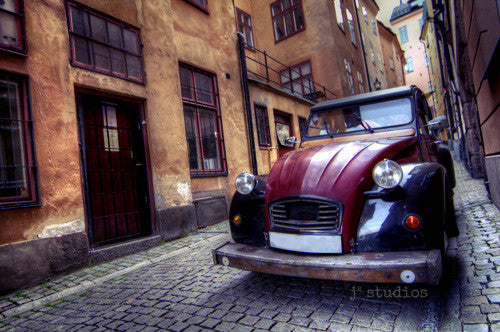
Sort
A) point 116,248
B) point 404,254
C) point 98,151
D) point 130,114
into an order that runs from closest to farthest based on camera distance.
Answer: point 404,254, point 116,248, point 98,151, point 130,114

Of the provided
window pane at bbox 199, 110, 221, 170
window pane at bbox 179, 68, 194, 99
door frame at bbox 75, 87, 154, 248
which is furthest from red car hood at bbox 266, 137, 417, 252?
window pane at bbox 179, 68, 194, 99

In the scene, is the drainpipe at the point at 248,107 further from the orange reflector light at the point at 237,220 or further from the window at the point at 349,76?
the window at the point at 349,76

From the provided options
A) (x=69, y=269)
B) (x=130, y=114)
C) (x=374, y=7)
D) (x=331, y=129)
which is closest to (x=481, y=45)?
(x=331, y=129)

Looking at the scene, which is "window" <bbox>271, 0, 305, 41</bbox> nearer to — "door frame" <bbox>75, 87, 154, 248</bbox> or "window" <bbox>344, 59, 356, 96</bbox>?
"window" <bbox>344, 59, 356, 96</bbox>

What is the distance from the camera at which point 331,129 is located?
13.5ft

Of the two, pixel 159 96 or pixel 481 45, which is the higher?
pixel 159 96

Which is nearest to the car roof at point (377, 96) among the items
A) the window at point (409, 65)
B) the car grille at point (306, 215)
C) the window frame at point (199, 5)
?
the car grille at point (306, 215)

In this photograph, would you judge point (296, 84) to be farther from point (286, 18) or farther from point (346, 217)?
point (346, 217)

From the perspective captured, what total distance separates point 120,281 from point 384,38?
29913mm

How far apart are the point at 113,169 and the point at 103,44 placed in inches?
88.4

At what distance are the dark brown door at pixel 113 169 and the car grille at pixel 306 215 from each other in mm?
3466

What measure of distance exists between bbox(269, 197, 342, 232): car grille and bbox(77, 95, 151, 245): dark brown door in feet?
11.4

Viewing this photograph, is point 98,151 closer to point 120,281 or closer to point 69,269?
point 69,269

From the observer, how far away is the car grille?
7.63 ft
